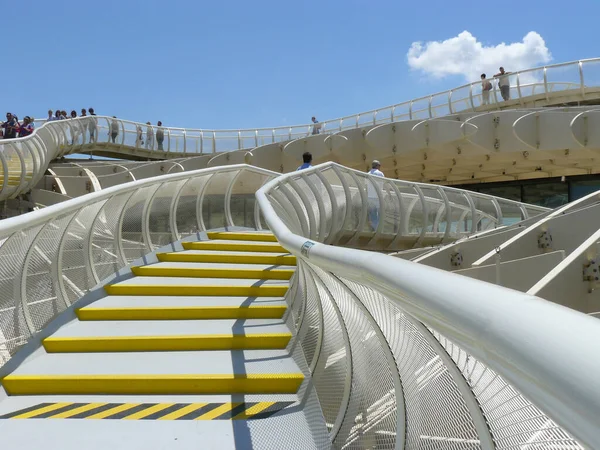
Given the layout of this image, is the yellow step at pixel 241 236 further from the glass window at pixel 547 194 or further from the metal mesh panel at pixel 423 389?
the glass window at pixel 547 194

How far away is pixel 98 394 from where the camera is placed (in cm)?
421

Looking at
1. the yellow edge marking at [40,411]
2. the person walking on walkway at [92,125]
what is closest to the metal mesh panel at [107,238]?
the yellow edge marking at [40,411]

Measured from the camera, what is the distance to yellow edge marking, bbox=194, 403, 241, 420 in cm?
→ 373

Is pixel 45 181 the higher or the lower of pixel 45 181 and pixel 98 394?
the higher

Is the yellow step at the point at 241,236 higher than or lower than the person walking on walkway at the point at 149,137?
lower

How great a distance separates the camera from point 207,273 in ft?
23.4

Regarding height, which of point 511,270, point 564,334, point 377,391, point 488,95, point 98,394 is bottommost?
point 511,270

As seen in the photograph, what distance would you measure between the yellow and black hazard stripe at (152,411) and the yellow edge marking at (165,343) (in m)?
0.91

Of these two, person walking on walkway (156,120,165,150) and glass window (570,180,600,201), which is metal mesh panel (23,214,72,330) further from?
person walking on walkway (156,120,165,150)

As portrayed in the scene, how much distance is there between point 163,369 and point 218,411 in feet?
2.48

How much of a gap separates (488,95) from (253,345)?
2254cm

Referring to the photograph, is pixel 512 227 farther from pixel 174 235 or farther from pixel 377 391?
pixel 377 391

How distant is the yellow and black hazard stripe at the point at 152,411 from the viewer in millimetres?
3754

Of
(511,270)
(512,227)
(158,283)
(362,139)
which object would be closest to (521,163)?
(362,139)
